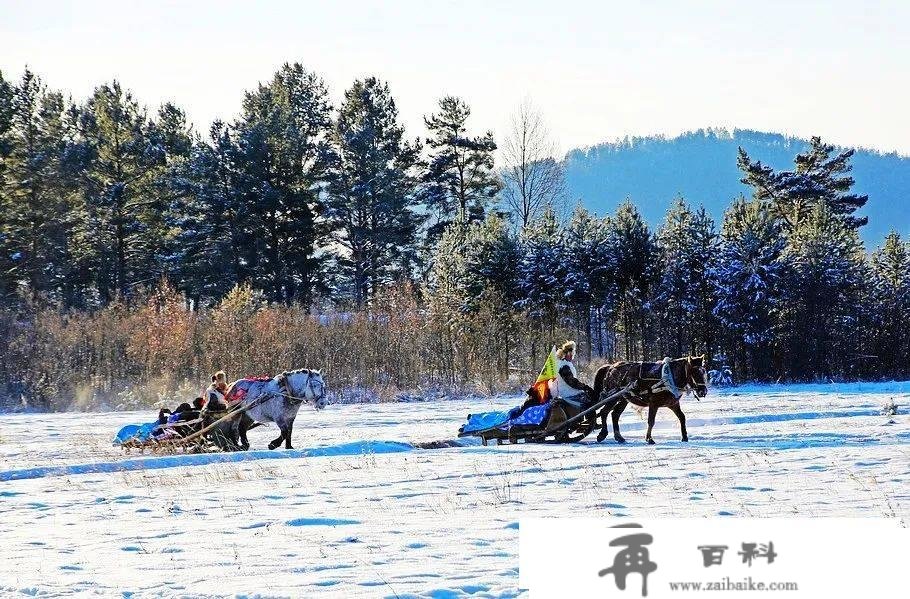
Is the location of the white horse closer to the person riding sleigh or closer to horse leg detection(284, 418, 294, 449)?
horse leg detection(284, 418, 294, 449)

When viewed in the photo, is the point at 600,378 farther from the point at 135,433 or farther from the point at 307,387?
the point at 135,433

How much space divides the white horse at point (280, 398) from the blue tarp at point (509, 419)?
2712 millimetres

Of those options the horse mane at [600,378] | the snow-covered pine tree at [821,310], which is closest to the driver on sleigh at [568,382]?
the horse mane at [600,378]

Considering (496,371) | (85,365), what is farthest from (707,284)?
(85,365)

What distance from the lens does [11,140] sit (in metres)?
50.0

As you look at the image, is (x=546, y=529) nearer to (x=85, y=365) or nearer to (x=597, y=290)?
(x=85, y=365)

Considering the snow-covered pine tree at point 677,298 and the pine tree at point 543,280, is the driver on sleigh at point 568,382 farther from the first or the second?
the pine tree at point 543,280

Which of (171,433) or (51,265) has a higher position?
(51,265)

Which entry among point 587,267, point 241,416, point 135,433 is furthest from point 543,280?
point 135,433

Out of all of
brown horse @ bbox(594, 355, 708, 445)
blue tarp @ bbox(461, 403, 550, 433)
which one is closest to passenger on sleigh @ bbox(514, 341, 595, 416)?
blue tarp @ bbox(461, 403, 550, 433)

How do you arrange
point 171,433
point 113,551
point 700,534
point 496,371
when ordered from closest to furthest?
1. point 700,534
2. point 113,551
3. point 171,433
4. point 496,371

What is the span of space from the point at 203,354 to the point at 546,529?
30.0 m

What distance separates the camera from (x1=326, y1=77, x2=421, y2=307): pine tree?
182ft

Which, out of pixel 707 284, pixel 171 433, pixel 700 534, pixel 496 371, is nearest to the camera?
pixel 700 534
